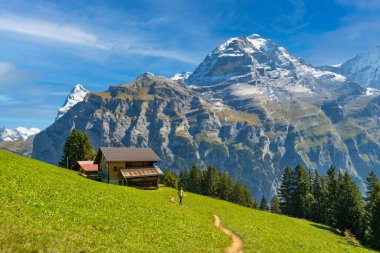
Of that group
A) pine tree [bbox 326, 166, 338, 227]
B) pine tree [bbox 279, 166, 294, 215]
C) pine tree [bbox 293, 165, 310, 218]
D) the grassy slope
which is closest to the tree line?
pine tree [bbox 279, 166, 294, 215]

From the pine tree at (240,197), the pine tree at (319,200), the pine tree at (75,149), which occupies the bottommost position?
the pine tree at (240,197)

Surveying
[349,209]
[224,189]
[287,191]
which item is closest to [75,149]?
[224,189]

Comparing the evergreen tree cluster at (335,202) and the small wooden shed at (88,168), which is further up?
the small wooden shed at (88,168)

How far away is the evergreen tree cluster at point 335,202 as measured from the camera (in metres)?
77.2

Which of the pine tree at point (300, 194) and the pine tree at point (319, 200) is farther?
the pine tree at point (300, 194)

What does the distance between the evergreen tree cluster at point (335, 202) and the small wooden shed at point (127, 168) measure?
44.3 m

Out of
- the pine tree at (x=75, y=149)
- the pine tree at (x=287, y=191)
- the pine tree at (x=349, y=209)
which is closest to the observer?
the pine tree at (x=349, y=209)

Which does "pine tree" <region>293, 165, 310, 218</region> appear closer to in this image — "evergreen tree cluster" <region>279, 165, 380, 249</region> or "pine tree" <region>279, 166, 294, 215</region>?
"evergreen tree cluster" <region>279, 165, 380, 249</region>

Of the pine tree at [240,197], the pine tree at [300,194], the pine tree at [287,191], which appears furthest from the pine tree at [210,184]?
the pine tree at [300,194]

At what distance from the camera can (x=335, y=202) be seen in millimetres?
96312

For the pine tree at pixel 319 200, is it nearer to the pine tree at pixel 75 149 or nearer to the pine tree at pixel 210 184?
the pine tree at pixel 210 184

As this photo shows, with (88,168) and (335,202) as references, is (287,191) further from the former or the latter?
(88,168)

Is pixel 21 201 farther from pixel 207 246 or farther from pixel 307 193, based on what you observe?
pixel 307 193

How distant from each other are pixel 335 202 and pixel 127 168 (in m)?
56.1
